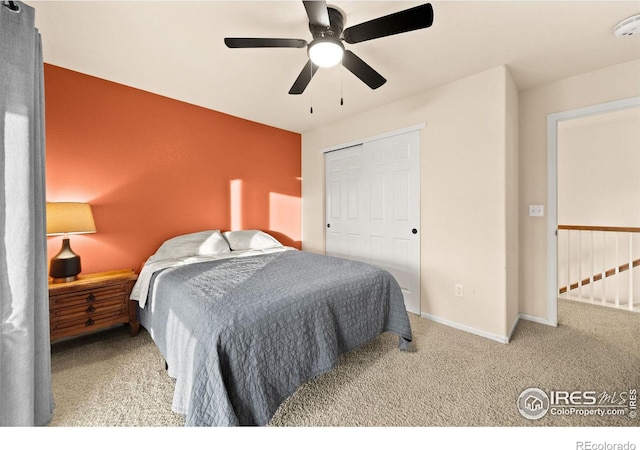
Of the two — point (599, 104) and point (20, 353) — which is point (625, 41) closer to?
point (599, 104)

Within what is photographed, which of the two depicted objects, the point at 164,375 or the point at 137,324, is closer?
the point at 164,375

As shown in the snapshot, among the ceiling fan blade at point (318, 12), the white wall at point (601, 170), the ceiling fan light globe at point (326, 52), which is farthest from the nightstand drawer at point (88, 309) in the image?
the white wall at point (601, 170)

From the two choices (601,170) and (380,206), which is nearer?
(380,206)

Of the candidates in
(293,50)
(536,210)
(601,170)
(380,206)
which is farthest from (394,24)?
(601,170)

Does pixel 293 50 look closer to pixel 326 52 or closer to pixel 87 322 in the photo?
pixel 326 52

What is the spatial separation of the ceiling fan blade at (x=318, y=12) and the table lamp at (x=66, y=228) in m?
2.28

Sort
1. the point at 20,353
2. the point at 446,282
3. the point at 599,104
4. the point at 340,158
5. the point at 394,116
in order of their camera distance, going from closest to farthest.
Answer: the point at 20,353 < the point at 599,104 < the point at 446,282 < the point at 394,116 < the point at 340,158

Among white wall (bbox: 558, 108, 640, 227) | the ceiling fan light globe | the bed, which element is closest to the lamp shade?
the bed

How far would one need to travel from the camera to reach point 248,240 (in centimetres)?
313

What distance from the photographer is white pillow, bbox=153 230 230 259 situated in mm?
2616

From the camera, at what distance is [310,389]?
169 centimetres

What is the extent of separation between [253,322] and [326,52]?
1.60 meters
